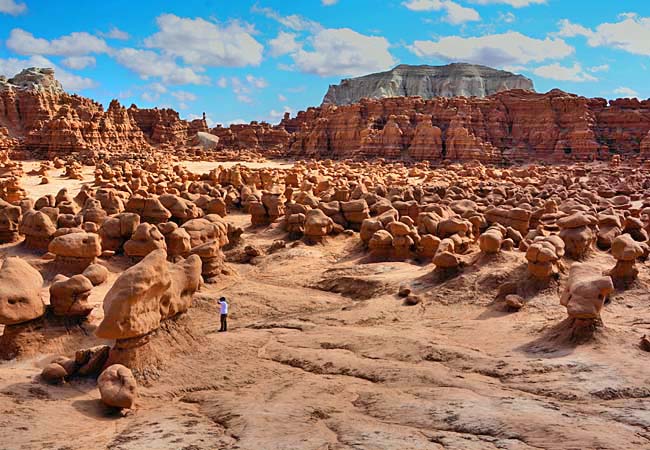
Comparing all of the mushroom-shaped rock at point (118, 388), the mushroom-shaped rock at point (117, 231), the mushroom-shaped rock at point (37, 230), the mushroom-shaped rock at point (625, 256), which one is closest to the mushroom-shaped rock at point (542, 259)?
the mushroom-shaped rock at point (625, 256)

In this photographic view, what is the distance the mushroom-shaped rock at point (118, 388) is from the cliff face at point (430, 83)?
7844cm

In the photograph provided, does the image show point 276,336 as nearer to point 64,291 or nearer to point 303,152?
point 64,291

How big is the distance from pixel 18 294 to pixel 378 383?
4129mm

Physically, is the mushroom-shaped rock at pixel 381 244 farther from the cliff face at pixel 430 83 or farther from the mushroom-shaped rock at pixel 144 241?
the cliff face at pixel 430 83

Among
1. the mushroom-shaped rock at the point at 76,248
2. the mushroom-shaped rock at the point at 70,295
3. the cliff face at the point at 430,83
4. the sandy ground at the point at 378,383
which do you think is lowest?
the sandy ground at the point at 378,383

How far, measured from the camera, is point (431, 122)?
39906mm

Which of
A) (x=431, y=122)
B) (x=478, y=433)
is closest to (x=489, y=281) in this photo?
(x=478, y=433)

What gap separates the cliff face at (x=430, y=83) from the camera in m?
82.6

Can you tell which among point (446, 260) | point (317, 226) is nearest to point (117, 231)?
point (317, 226)

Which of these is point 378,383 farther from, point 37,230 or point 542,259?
point 37,230

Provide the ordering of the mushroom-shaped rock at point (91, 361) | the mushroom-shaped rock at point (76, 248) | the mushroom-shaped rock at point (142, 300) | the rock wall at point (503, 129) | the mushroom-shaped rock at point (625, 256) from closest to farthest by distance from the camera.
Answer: the mushroom-shaped rock at point (142, 300)
the mushroom-shaped rock at point (91, 361)
the mushroom-shaped rock at point (625, 256)
the mushroom-shaped rock at point (76, 248)
the rock wall at point (503, 129)

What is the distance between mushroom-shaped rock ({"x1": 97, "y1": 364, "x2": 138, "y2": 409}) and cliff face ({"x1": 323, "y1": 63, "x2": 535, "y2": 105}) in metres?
78.4

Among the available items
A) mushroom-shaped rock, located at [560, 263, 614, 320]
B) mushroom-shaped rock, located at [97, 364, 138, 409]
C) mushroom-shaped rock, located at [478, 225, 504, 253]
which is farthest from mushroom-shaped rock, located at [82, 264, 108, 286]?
mushroom-shaped rock, located at [560, 263, 614, 320]

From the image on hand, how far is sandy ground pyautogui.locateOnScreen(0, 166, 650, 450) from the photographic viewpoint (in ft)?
15.8
